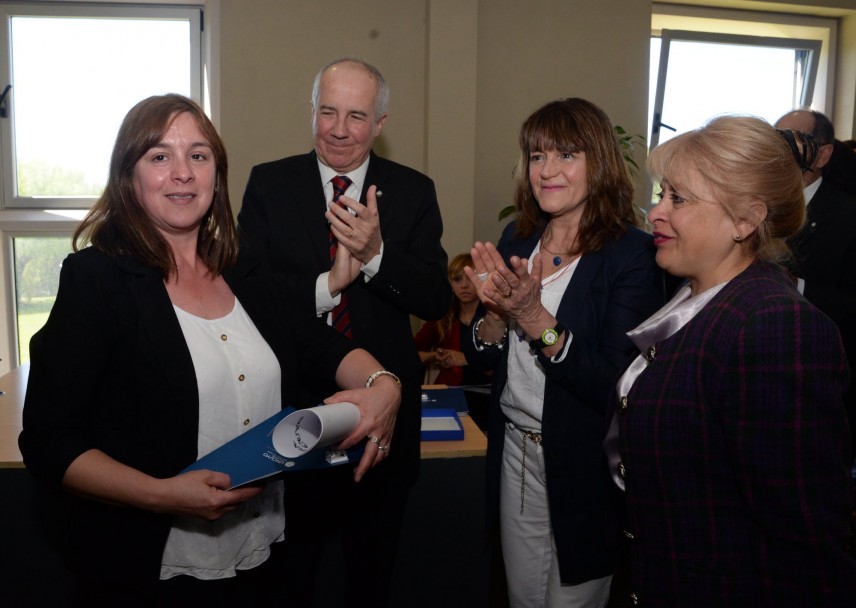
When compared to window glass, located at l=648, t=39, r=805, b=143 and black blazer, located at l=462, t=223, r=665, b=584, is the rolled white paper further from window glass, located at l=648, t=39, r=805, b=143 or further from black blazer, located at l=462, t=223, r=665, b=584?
window glass, located at l=648, t=39, r=805, b=143

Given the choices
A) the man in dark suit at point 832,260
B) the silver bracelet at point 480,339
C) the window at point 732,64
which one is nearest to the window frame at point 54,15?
the window at point 732,64

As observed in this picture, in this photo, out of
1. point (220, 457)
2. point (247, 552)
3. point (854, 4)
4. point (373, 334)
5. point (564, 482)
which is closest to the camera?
point (220, 457)

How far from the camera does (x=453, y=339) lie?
3.96 metres

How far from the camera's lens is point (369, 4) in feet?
15.0

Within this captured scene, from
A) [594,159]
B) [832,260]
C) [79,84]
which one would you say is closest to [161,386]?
[594,159]

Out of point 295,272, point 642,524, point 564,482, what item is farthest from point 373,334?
point 642,524

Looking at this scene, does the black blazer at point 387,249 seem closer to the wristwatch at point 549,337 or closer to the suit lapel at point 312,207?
the suit lapel at point 312,207

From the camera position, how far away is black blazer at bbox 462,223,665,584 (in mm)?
1755

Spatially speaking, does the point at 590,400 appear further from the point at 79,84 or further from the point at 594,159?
the point at 79,84

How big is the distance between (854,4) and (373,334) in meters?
5.21

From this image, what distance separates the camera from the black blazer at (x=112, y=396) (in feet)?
4.15

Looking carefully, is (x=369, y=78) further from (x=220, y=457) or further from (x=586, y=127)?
(x=220, y=457)

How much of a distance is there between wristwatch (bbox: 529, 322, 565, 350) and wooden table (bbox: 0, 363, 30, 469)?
47.8 inches

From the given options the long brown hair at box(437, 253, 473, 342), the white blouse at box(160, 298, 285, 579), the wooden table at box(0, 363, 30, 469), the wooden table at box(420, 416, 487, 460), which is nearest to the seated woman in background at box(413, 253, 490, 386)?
the long brown hair at box(437, 253, 473, 342)
